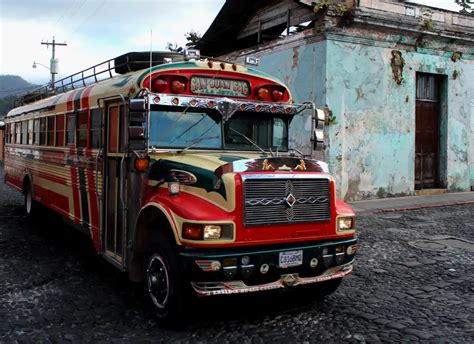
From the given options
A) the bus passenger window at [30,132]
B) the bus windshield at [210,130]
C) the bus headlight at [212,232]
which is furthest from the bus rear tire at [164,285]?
the bus passenger window at [30,132]

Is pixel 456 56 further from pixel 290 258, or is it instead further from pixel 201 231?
pixel 201 231

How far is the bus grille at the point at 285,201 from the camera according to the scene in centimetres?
443

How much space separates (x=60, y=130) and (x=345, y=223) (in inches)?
198

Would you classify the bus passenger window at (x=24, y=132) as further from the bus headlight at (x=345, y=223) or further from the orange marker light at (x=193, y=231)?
the bus headlight at (x=345, y=223)

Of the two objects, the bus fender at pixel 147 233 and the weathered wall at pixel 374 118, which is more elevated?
the weathered wall at pixel 374 118

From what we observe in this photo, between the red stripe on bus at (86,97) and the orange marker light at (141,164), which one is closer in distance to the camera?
the orange marker light at (141,164)

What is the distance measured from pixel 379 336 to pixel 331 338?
455mm

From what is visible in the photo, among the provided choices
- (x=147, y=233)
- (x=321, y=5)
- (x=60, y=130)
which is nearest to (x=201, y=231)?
(x=147, y=233)

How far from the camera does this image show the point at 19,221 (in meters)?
10.4

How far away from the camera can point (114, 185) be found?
5.71 m

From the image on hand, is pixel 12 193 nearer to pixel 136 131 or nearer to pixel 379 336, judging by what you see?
pixel 136 131

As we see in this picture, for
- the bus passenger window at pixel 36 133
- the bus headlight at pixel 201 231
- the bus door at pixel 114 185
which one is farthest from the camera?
the bus passenger window at pixel 36 133

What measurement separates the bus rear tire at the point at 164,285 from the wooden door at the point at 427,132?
11.6 meters

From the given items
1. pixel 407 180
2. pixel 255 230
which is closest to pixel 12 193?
pixel 407 180
